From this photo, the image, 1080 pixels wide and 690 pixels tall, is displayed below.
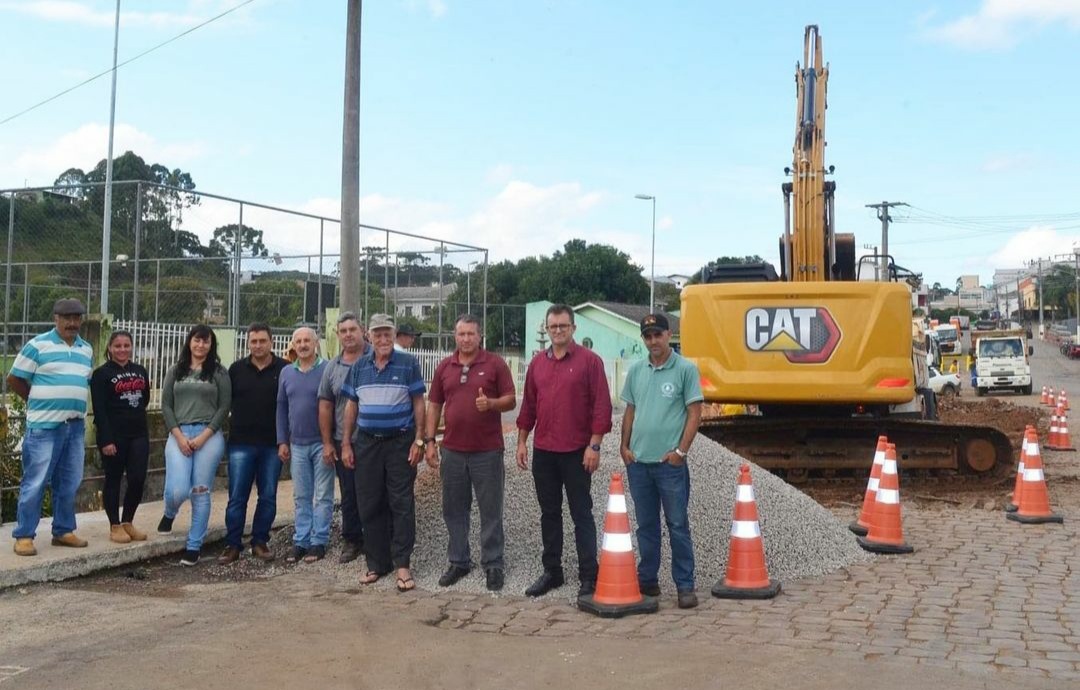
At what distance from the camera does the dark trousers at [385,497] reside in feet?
24.0

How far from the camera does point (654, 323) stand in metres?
6.78

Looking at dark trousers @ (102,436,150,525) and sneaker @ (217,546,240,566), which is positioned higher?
dark trousers @ (102,436,150,525)

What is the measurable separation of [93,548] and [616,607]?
3919 millimetres

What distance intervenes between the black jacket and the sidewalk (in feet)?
2.59

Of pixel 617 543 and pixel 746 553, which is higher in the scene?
pixel 617 543

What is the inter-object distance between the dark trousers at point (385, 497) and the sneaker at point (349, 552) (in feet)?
1.55

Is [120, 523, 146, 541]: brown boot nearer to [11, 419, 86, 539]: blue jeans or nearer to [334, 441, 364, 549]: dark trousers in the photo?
[11, 419, 86, 539]: blue jeans

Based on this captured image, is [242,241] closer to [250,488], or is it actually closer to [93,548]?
[250,488]

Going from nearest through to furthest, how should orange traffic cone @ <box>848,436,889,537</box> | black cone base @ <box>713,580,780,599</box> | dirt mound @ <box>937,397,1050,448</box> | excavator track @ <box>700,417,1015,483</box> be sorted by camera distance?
1. black cone base @ <box>713,580,780,599</box>
2. orange traffic cone @ <box>848,436,889,537</box>
3. excavator track @ <box>700,417,1015,483</box>
4. dirt mound @ <box>937,397,1050,448</box>

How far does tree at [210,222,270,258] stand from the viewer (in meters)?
16.3

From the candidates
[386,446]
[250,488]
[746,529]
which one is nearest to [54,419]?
[250,488]

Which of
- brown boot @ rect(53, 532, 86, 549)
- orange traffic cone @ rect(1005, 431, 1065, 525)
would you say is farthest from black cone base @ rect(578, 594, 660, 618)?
orange traffic cone @ rect(1005, 431, 1065, 525)

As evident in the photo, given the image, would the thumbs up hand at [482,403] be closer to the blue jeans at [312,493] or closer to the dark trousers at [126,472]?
the blue jeans at [312,493]

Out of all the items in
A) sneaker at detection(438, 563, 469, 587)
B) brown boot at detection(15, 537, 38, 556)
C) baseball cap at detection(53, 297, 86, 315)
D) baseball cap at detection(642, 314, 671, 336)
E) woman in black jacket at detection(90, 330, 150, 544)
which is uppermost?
baseball cap at detection(53, 297, 86, 315)
